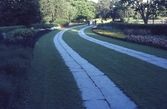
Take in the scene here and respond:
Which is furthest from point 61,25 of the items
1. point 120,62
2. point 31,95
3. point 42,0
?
point 31,95

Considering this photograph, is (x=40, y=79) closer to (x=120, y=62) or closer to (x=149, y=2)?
(x=120, y=62)

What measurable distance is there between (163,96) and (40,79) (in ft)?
11.8

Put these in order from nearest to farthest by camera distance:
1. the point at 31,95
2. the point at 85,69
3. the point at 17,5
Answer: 1. the point at 31,95
2. the point at 85,69
3. the point at 17,5

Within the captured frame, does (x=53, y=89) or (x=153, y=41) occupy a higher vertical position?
(x=153, y=41)

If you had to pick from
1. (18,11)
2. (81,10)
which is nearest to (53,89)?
(18,11)

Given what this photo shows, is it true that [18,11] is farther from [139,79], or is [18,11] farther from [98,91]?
[98,91]

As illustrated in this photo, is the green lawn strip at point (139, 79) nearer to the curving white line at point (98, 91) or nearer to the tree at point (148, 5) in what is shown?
the curving white line at point (98, 91)

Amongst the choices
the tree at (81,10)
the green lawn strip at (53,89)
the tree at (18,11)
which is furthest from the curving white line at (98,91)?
the tree at (81,10)

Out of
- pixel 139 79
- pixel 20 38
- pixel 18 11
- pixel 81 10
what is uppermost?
pixel 81 10

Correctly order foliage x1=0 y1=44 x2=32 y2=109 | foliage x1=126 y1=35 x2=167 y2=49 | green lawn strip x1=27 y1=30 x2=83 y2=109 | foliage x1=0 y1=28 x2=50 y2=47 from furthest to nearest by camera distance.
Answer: foliage x1=126 y1=35 x2=167 y2=49, foliage x1=0 y1=28 x2=50 y2=47, green lawn strip x1=27 y1=30 x2=83 y2=109, foliage x1=0 y1=44 x2=32 y2=109

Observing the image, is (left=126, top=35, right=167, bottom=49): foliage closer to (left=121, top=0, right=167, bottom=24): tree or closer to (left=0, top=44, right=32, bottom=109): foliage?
(left=0, top=44, right=32, bottom=109): foliage

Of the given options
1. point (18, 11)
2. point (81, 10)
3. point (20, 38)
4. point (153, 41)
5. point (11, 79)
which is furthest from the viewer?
point (81, 10)

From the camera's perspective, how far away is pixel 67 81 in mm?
6176

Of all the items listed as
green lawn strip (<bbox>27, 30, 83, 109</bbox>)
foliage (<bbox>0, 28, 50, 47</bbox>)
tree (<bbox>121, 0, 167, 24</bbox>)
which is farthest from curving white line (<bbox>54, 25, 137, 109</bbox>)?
tree (<bbox>121, 0, 167, 24</bbox>)
